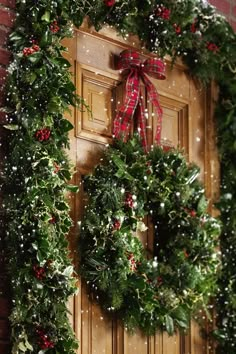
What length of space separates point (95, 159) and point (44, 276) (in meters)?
0.60

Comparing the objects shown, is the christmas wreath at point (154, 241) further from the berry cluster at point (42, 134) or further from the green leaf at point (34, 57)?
the green leaf at point (34, 57)

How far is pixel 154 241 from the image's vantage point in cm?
347

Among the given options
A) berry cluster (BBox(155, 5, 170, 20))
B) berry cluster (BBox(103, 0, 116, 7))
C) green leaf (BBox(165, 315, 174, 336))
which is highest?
berry cluster (BBox(155, 5, 170, 20))

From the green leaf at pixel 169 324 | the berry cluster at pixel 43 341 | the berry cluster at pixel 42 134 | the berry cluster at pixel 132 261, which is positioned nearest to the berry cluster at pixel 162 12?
the berry cluster at pixel 42 134

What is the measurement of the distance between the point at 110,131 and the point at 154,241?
1.59ft

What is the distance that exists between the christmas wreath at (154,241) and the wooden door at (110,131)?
0.21 ft

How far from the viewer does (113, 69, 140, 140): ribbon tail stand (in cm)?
334

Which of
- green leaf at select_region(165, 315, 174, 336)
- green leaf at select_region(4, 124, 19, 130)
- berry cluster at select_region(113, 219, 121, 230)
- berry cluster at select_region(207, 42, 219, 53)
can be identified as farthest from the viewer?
berry cluster at select_region(207, 42, 219, 53)

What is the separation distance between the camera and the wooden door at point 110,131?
3.16 metres

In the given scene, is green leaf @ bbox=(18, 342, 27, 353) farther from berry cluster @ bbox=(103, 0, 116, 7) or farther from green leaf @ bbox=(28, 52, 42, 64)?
berry cluster @ bbox=(103, 0, 116, 7)

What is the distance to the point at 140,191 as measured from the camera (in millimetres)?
3252

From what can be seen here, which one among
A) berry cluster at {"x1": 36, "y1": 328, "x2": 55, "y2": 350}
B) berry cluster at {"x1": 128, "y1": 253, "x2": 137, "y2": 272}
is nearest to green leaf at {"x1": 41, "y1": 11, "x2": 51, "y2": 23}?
berry cluster at {"x1": 128, "y1": 253, "x2": 137, "y2": 272}

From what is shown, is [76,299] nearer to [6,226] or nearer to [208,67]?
[6,226]

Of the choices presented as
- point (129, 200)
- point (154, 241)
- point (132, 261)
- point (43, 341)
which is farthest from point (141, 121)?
point (43, 341)
